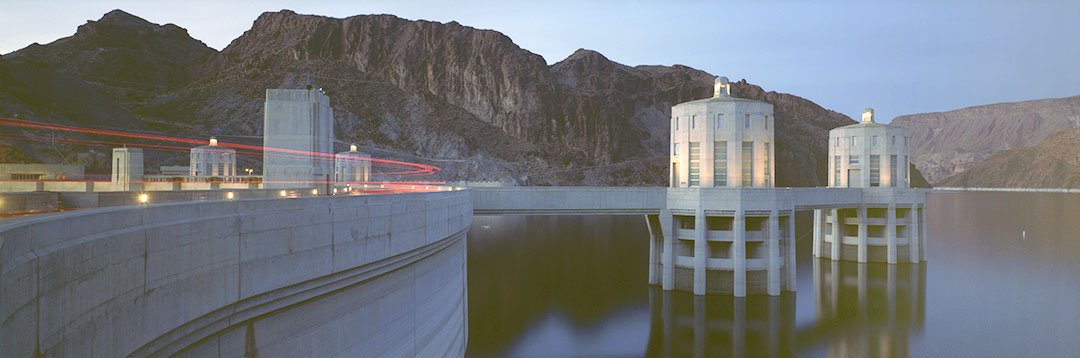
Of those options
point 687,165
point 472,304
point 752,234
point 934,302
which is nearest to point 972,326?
point 934,302

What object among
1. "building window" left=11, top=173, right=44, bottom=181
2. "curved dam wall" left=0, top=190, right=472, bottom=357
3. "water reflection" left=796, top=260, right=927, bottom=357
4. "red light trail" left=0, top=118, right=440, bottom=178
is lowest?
"water reflection" left=796, top=260, right=927, bottom=357

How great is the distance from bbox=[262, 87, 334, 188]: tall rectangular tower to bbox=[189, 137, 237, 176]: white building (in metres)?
51.0

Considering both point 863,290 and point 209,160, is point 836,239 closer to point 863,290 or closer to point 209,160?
point 863,290

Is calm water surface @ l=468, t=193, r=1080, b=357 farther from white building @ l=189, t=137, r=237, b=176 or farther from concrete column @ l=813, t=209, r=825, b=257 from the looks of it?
white building @ l=189, t=137, r=237, b=176

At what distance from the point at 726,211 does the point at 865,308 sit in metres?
11.8

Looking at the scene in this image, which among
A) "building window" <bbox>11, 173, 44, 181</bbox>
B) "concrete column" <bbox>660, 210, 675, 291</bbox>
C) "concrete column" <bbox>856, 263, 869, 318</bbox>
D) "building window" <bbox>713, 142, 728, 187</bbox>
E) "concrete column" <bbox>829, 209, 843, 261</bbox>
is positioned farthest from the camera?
"concrete column" <bbox>829, 209, 843, 261</bbox>

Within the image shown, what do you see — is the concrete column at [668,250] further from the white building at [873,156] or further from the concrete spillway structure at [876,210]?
the white building at [873,156]

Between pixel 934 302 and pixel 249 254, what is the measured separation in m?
43.7

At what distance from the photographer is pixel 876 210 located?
53438 mm

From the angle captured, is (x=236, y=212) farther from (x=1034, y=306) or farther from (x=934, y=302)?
(x=1034, y=306)

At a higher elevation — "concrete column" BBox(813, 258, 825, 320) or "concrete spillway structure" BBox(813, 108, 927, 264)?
"concrete spillway structure" BBox(813, 108, 927, 264)

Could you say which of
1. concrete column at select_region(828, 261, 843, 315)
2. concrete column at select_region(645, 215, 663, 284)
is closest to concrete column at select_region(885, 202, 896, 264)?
concrete column at select_region(828, 261, 843, 315)

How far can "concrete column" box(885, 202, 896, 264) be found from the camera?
5116 cm

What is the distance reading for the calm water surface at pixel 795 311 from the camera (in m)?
31.3
